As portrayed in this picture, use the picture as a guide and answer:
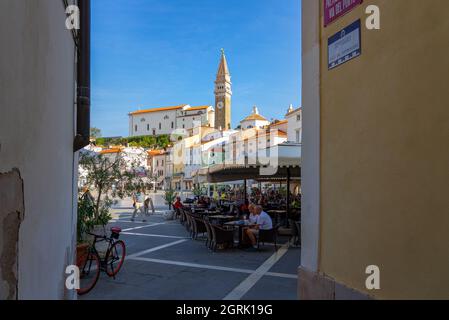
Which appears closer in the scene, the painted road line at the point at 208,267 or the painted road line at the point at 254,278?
the painted road line at the point at 254,278

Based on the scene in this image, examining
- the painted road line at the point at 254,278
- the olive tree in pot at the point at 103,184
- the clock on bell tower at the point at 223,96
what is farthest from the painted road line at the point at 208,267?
the clock on bell tower at the point at 223,96

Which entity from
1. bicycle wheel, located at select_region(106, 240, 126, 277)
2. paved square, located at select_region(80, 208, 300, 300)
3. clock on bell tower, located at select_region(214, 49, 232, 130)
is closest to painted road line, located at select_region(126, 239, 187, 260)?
paved square, located at select_region(80, 208, 300, 300)

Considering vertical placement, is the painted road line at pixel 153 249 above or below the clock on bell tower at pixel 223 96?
below

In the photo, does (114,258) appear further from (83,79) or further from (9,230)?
(9,230)

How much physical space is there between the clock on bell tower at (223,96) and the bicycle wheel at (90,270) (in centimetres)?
9838

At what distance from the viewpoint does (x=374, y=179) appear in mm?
3926

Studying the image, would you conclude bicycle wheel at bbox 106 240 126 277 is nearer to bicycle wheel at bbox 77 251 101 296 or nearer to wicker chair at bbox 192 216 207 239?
bicycle wheel at bbox 77 251 101 296

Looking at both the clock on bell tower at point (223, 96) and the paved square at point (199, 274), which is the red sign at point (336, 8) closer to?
the paved square at point (199, 274)

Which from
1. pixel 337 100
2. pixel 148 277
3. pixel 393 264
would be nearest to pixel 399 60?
pixel 337 100

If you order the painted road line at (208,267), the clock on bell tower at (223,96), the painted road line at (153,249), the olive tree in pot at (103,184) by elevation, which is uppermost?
the clock on bell tower at (223,96)

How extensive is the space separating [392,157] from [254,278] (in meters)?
4.44

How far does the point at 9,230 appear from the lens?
5.17 ft

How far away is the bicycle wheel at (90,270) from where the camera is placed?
22.2ft

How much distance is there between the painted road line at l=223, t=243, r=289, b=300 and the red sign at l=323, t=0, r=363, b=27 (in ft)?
13.7
